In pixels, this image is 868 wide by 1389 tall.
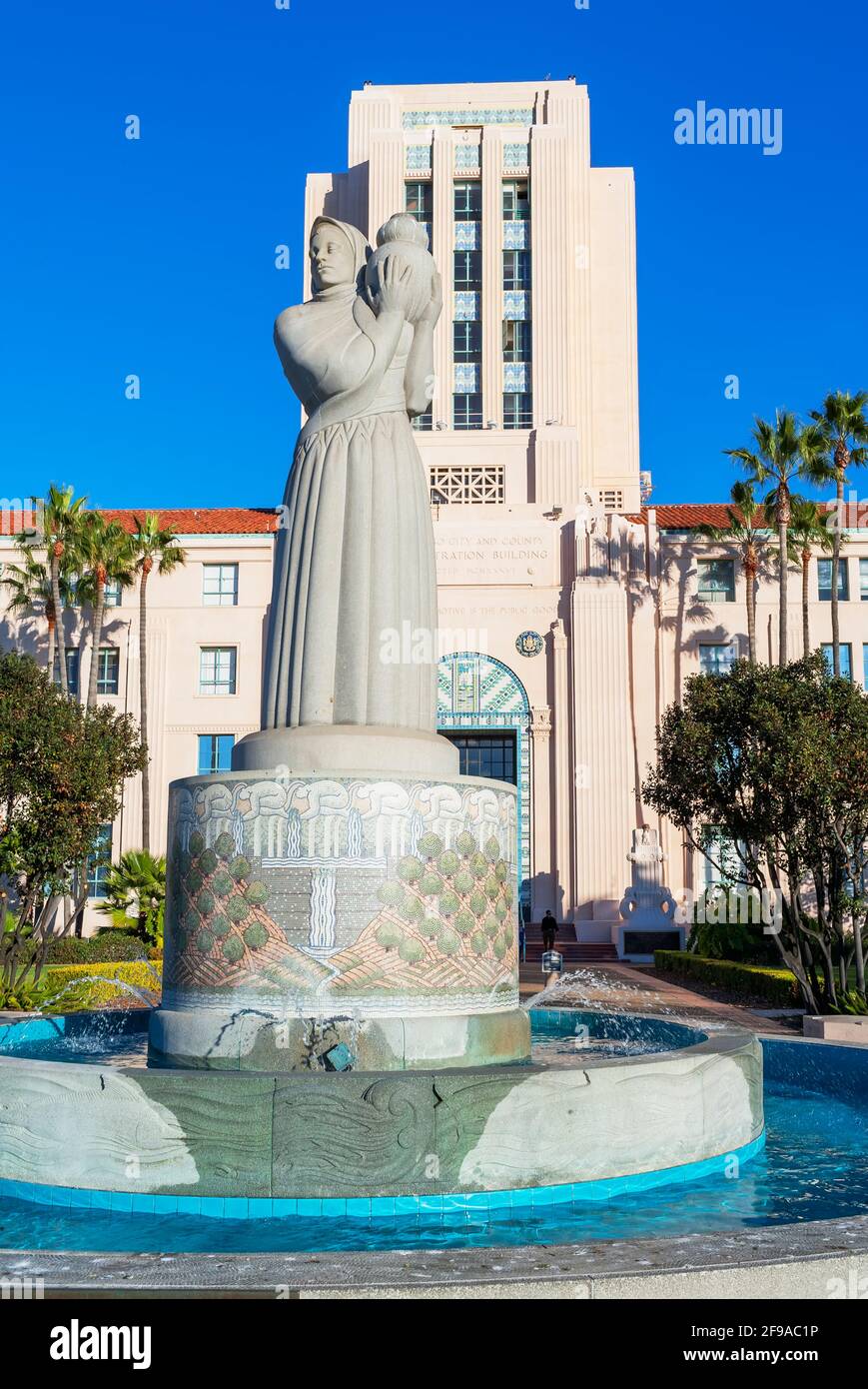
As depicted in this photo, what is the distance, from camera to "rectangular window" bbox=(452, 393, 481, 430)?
45188 mm

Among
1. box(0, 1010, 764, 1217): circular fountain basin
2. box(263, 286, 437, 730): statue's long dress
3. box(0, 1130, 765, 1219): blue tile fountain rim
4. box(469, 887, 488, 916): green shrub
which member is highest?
box(263, 286, 437, 730): statue's long dress

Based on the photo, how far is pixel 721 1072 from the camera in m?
7.43

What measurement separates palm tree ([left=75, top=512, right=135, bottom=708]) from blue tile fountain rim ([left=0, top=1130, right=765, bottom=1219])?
1273 inches

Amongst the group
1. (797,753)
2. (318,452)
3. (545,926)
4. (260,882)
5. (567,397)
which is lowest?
(545,926)

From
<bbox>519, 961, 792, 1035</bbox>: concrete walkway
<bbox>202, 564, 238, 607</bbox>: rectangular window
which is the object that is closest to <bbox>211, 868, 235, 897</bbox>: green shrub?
<bbox>519, 961, 792, 1035</bbox>: concrete walkway

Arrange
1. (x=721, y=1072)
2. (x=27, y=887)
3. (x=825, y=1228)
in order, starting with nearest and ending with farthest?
1. (x=825, y=1228)
2. (x=721, y=1072)
3. (x=27, y=887)

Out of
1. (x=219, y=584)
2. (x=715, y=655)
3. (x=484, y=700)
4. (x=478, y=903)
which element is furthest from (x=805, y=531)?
(x=478, y=903)

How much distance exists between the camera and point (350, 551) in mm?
8695

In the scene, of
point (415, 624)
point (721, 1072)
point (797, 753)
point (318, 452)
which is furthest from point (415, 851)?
point (797, 753)

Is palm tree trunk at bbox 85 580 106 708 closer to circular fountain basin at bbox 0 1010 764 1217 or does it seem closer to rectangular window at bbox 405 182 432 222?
rectangular window at bbox 405 182 432 222

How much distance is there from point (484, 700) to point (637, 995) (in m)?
18.4

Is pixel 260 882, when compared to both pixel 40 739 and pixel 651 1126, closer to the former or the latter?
pixel 651 1126

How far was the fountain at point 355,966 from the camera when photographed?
21.0ft

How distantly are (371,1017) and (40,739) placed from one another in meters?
14.7
